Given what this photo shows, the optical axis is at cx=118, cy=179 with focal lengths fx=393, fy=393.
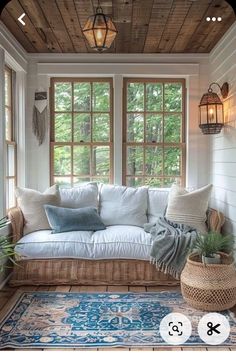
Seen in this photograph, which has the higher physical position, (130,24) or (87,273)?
(130,24)

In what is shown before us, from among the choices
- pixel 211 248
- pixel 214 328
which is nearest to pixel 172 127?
pixel 211 248

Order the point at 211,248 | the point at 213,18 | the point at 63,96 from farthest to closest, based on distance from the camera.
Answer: the point at 63,96, the point at 213,18, the point at 211,248

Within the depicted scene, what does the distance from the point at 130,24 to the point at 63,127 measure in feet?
5.78

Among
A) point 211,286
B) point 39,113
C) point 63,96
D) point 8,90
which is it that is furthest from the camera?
point 63,96

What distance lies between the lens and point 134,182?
538 centimetres

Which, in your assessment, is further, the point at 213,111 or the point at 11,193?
the point at 11,193

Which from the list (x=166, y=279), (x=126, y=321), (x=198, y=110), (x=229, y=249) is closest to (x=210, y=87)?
(x=198, y=110)

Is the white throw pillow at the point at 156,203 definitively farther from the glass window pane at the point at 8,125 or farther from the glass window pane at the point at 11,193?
the glass window pane at the point at 8,125

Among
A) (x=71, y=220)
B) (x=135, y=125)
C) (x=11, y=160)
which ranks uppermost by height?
(x=135, y=125)

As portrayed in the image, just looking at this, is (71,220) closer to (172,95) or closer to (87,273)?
(87,273)

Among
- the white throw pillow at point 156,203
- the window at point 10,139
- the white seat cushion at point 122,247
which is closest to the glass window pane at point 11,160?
the window at point 10,139

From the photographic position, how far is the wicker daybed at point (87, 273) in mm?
4102

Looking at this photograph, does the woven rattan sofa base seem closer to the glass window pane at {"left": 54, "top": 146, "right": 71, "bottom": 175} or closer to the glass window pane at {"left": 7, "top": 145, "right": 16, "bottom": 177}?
the glass window pane at {"left": 7, "top": 145, "right": 16, "bottom": 177}
